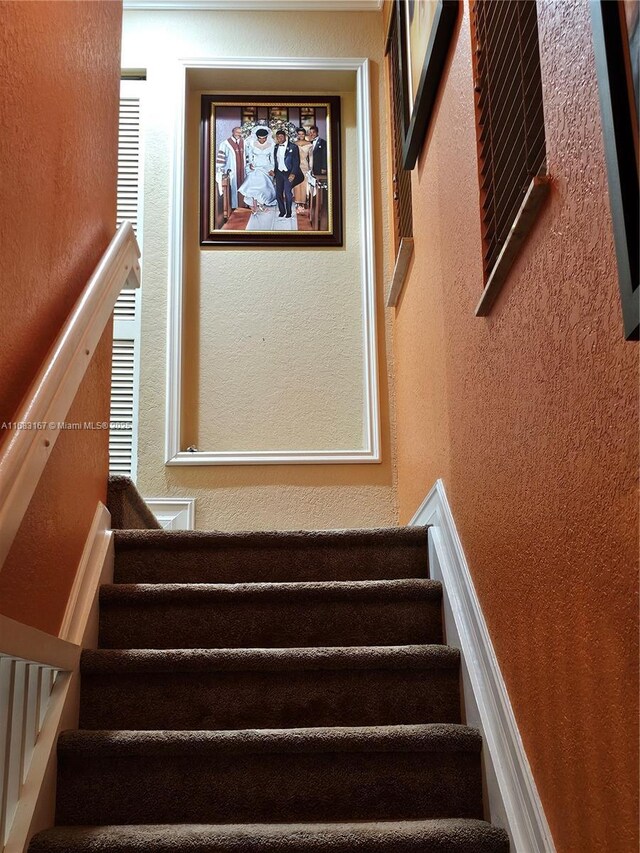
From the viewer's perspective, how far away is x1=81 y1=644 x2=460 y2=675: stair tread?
6.68ft

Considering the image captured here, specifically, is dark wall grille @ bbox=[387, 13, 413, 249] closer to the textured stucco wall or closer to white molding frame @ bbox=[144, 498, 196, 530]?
the textured stucco wall

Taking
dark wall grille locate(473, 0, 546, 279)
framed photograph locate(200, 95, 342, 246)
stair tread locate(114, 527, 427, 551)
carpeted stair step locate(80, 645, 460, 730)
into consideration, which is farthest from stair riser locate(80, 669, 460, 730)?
framed photograph locate(200, 95, 342, 246)

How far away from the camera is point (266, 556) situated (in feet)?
8.16

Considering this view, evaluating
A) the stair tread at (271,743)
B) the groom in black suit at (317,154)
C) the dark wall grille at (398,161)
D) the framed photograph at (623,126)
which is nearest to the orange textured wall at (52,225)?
the stair tread at (271,743)

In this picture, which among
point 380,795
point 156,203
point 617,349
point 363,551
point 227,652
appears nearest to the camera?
point 617,349

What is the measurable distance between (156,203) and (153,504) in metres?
1.44

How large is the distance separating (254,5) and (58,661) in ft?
11.7

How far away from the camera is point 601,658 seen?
1.26 m

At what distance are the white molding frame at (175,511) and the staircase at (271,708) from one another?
1237 mm

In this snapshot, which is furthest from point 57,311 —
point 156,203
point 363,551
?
point 156,203

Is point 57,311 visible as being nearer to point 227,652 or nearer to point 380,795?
point 227,652

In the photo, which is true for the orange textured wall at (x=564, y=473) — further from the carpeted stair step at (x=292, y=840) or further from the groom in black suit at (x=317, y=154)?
the groom in black suit at (x=317, y=154)

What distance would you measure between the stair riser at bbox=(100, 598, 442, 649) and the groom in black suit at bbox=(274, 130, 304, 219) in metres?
2.41

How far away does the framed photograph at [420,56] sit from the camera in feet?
8.29
